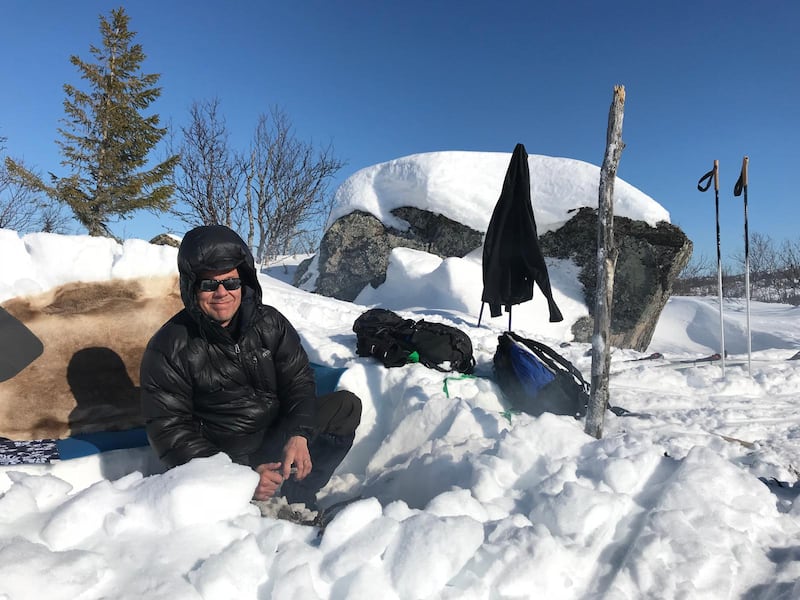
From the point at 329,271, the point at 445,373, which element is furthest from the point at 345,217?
the point at 445,373

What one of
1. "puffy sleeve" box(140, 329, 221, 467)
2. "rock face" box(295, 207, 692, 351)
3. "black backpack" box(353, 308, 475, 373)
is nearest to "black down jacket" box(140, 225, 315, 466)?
"puffy sleeve" box(140, 329, 221, 467)

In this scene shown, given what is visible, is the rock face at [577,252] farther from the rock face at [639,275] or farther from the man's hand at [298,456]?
the man's hand at [298,456]

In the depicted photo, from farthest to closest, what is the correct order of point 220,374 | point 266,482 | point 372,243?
point 372,243, point 220,374, point 266,482

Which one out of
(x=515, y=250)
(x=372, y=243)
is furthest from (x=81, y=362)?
(x=372, y=243)

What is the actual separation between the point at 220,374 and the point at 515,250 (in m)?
4.49

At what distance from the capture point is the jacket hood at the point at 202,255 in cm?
189

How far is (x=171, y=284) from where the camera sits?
3.13 metres

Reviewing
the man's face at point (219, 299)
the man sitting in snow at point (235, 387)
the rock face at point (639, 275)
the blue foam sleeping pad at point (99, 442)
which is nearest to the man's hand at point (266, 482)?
the man sitting in snow at point (235, 387)

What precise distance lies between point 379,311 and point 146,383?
292cm

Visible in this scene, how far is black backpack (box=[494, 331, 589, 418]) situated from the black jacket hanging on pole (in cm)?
189

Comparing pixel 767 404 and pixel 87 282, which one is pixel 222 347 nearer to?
pixel 87 282

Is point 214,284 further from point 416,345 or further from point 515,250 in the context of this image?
point 515,250

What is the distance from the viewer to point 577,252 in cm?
938

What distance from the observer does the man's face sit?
1.95 m
